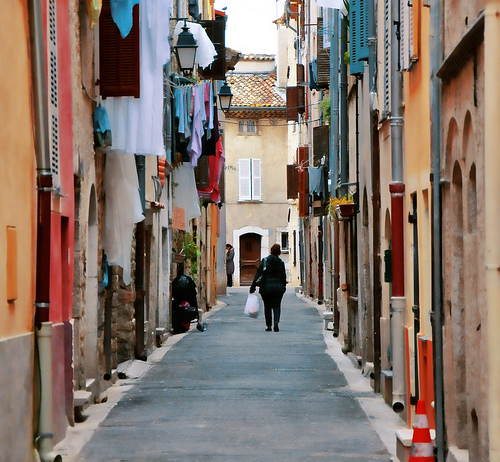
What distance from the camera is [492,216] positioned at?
5695 millimetres

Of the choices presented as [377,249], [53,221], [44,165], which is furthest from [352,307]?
[44,165]

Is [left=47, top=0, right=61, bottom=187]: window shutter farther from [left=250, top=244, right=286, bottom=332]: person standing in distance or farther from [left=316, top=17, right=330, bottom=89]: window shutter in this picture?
[left=316, top=17, right=330, bottom=89]: window shutter

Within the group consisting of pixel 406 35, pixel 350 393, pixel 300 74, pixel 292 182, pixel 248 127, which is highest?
pixel 248 127

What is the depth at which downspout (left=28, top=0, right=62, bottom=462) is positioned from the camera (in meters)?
8.50

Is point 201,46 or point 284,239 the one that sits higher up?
point 201,46

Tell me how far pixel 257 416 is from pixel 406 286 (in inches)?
76.1

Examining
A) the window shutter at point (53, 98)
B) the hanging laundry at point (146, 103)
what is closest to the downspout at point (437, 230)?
the window shutter at point (53, 98)

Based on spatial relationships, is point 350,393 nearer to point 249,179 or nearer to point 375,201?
point 375,201

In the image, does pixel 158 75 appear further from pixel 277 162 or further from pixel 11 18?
pixel 277 162

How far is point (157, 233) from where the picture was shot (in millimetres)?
20875

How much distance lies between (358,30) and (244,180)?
142ft

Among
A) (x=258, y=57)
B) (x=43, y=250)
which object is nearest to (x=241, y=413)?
(x=43, y=250)

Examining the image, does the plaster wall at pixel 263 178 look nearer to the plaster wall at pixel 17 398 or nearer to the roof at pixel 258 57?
the roof at pixel 258 57

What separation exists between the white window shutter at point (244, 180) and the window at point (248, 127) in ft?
4.62
